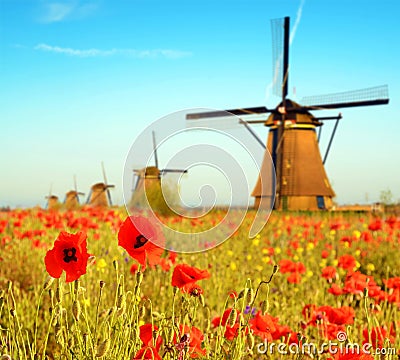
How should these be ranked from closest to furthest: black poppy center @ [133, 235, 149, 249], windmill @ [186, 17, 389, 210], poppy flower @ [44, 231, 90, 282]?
poppy flower @ [44, 231, 90, 282] < black poppy center @ [133, 235, 149, 249] < windmill @ [186, 17, 389, 210]

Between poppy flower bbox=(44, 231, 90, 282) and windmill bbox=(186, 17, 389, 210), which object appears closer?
poppy flower bbox=(44, 231, 90, 282)

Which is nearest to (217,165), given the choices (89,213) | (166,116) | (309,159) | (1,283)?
(166,116)

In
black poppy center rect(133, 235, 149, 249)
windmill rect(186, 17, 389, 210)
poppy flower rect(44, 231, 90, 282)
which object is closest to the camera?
poppy flower rect(44, 231, 90, 282)

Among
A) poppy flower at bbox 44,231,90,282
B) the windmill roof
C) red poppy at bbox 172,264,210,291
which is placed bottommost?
red poppy at bbox 172,264,210,291

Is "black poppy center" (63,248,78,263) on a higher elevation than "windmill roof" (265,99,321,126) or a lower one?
lower

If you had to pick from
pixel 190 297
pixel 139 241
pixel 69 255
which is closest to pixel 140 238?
pixel 139 241

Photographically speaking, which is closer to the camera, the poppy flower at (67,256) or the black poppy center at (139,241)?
the poppy flower at (67,256)

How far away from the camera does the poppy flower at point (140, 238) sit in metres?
1.87

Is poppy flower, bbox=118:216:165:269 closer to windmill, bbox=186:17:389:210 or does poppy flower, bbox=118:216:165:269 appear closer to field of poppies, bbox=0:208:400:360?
field of poppies, bbox=0:208:400:360

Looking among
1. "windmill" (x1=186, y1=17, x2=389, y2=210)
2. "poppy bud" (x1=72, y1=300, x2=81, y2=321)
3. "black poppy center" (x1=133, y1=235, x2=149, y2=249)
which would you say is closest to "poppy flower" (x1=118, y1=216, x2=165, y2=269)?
"black poppy center" (x1=133, y1=235, x2=149, y2=249)

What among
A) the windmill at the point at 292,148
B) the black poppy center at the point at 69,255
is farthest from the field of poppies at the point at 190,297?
the windmill at the point at 292,148

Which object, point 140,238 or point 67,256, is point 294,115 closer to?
point 140,238

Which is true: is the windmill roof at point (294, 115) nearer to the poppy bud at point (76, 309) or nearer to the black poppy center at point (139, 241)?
the black poppy center at point (139, 241)

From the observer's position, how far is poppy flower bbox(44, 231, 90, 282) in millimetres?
1780
